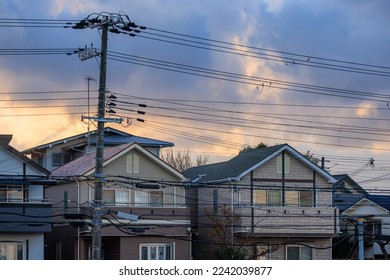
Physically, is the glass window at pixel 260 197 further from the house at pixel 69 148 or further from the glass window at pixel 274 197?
the house at pixel 69 148

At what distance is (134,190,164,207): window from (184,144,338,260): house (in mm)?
Answer: 2344

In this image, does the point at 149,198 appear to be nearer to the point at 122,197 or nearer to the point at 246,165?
the point at 122,197

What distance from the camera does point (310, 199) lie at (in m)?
47.9

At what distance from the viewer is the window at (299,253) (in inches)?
1841

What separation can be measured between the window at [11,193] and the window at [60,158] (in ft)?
42.8

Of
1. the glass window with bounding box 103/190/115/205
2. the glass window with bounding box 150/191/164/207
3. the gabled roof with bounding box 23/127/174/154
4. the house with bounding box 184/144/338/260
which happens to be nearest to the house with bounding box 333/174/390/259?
the house with bounding box 184/144/338/260

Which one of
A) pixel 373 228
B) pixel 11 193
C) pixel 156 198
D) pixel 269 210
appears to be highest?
pixel 11 193

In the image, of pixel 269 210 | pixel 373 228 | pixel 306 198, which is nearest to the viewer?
pixel 269 210

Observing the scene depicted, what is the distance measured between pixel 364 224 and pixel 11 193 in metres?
21.5

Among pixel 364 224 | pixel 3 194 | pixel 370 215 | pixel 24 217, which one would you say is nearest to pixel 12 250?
pixel 24 217

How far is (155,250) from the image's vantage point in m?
43.6

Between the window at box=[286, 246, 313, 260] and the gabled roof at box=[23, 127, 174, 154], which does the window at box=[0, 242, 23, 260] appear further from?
the window at box=[286, 246, 313, 260]

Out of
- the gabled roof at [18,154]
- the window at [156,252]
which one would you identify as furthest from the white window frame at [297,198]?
the gabled roof at [18,154]

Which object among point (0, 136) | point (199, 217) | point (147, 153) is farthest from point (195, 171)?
point (0, 136)
